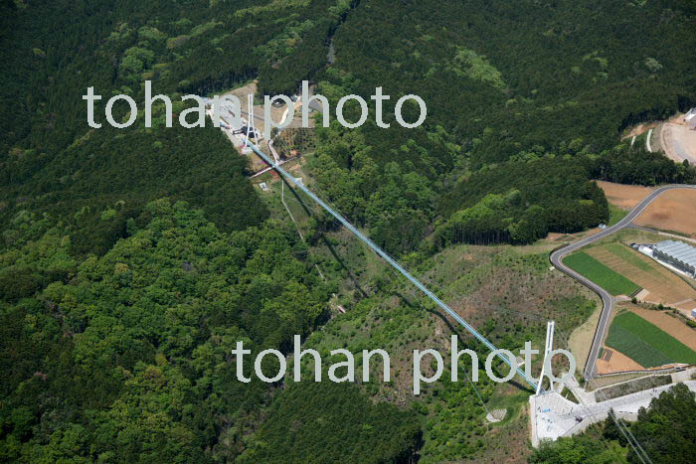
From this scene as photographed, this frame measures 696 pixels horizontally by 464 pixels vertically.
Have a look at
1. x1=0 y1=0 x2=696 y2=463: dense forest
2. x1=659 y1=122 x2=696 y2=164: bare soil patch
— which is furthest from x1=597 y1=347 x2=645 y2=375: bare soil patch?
x1=659 y1=122 x2=696 y2=164: bare soil patch

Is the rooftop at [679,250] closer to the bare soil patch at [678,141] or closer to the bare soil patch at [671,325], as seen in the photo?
the bare soil patch at [671,325]

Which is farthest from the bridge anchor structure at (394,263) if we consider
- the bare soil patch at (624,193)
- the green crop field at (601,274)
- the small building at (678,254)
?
the bare soil patch at (624,193)

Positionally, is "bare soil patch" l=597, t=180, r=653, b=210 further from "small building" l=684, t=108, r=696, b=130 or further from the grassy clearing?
"small building" l=684, t=108, r=696, b=130

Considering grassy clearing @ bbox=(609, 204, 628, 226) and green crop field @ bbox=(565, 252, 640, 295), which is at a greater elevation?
grassy clearing @ bbox=(609, 204, 628, 226)

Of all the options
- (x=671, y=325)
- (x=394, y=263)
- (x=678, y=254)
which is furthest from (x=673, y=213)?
Answer: (x=394, y=263)

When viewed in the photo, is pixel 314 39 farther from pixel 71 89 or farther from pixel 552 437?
pixel 552 437
